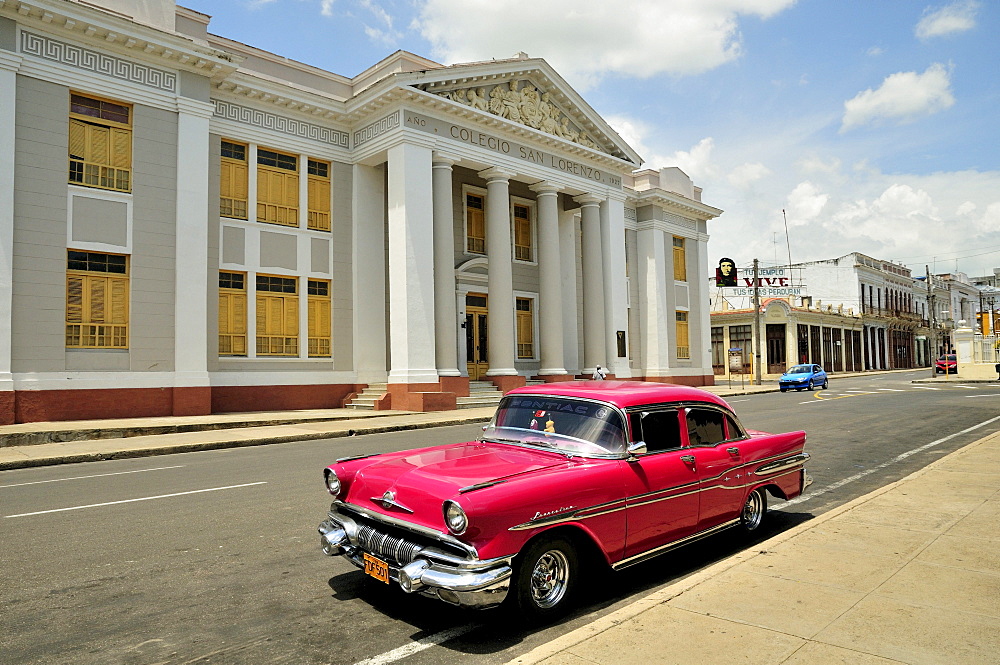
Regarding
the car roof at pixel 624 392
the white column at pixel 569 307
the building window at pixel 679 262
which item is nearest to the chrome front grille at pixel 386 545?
the car roof at pixel 624 392

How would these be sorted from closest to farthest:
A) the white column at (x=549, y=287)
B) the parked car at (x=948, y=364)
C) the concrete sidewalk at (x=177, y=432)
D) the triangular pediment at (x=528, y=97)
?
1. the concrete sidewalk at (x=177, y=432)
2. the triangular pediment at (x=528, y=97)
3. the white column at (x=549, y=287)
4. the parked car at (x=948, y=364)

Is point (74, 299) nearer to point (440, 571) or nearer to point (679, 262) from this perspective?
point (440, 571)

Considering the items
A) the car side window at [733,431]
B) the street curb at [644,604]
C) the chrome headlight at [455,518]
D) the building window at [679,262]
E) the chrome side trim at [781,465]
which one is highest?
the building window at [679,262]

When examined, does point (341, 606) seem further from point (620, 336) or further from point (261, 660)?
point (620, 336)

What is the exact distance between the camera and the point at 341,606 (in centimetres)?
466

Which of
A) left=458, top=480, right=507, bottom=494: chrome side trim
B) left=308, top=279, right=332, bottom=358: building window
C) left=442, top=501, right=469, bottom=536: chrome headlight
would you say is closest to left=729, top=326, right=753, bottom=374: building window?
left=308, top=279, right=332, bottom=358: building window

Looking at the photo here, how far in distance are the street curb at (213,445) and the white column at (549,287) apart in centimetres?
876

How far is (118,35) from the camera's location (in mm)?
18344

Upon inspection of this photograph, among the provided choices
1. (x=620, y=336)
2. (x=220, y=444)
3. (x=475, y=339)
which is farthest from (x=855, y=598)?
(x=620, y=336)

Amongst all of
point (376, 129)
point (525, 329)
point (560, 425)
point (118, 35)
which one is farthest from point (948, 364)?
point (560, 425)

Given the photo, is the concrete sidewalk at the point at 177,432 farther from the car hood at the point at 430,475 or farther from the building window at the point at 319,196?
the car hood at the point at 430,475

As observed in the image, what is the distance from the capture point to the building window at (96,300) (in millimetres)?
18156

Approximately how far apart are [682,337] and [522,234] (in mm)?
11723

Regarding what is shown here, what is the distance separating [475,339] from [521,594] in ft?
77.1
